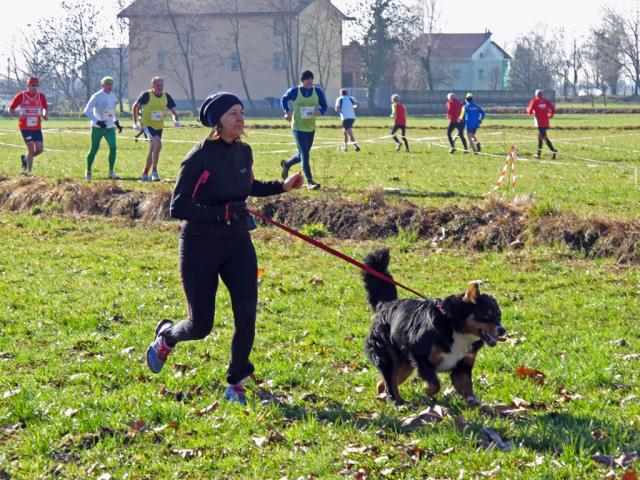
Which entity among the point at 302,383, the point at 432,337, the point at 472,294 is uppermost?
the point at 472,294

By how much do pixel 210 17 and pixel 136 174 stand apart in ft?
223

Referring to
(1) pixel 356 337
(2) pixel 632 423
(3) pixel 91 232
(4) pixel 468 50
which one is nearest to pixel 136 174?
(3) pixel 91 232

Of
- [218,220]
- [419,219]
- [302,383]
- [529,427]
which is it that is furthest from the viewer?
[419,219]

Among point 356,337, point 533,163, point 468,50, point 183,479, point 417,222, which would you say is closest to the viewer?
point 183,479

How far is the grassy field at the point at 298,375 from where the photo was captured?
516 centimetres

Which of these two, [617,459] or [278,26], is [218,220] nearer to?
[617,459]

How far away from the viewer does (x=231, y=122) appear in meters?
5.97

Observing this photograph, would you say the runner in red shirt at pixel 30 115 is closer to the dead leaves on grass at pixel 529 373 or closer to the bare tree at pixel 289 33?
the dead leaves on grass at pixel 529 373

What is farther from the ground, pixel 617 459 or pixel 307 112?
pixel 307 112

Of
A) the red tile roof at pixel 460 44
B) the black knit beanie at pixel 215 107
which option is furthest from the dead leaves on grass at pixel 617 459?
the red tile roof at pixel 460 44

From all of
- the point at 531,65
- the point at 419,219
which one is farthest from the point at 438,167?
the point at 531,65

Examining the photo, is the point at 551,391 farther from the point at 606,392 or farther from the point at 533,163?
the point at 533,163

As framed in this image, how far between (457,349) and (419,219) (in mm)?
6959

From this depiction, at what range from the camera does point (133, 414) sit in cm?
593
